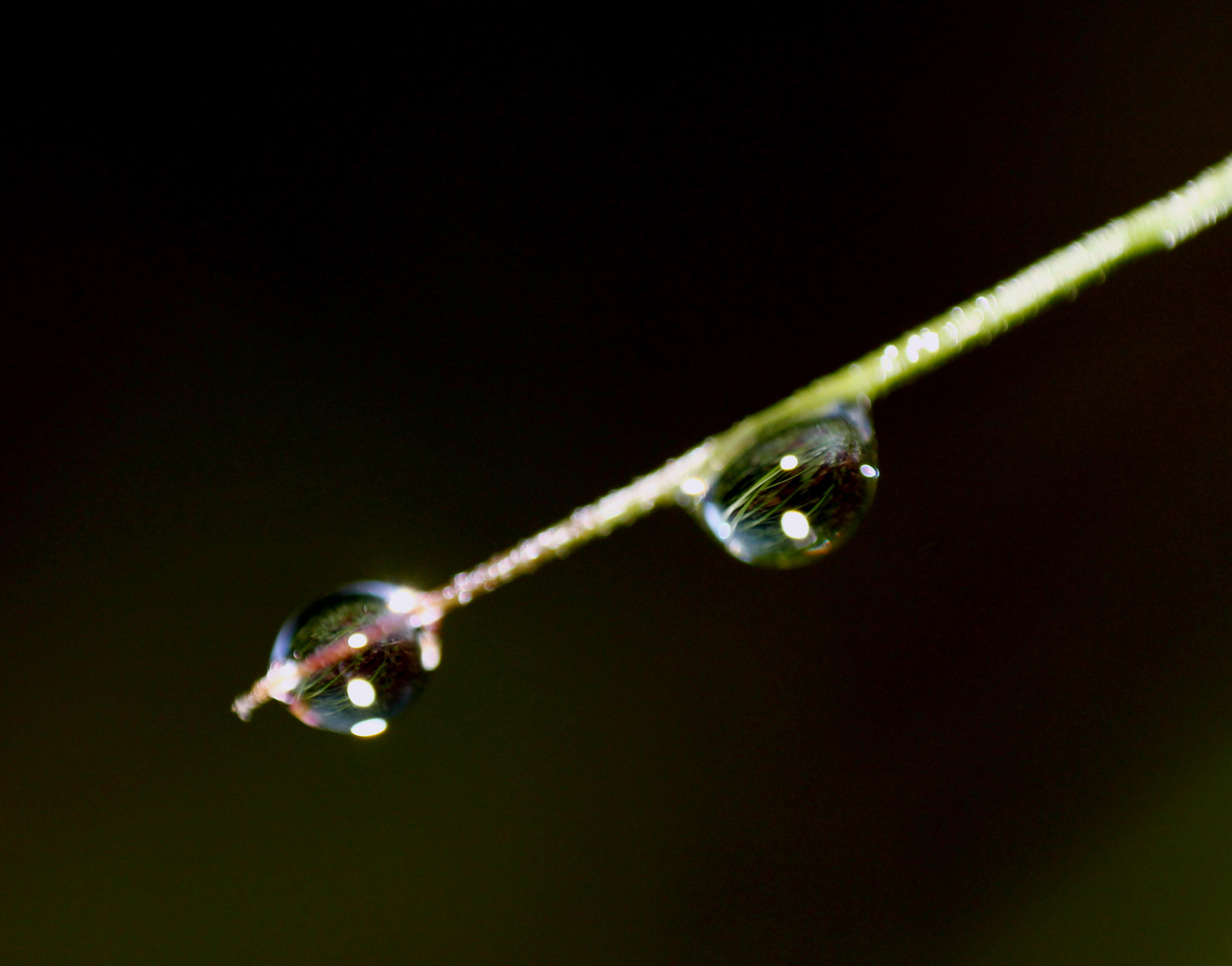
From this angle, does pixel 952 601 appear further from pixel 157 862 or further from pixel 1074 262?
pixel 157 862

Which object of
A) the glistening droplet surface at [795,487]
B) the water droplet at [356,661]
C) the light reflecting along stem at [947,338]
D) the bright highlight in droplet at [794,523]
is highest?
the water droplet at [356,661]

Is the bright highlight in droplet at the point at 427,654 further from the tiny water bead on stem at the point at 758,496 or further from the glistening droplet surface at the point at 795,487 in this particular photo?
the glistening droplet surface at the point at 795,487

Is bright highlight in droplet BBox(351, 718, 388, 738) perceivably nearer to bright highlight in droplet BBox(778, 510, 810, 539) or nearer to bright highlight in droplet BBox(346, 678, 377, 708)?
bright highlight in droplet BBox(346, 678, 377, 708)

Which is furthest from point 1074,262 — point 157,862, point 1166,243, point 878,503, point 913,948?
point 157,862

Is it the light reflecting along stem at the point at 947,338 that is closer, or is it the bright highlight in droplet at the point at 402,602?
the light reflecting along stem at the point at 947,338

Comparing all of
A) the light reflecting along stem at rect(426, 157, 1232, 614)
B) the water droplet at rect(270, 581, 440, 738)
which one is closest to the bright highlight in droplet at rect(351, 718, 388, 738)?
the water droplet at rect(270, 581, 440, 738)

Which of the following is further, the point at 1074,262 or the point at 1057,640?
the point at 1057,640

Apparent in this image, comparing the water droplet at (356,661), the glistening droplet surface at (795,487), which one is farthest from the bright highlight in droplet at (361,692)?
the glistening droplet surface at (795,487)
